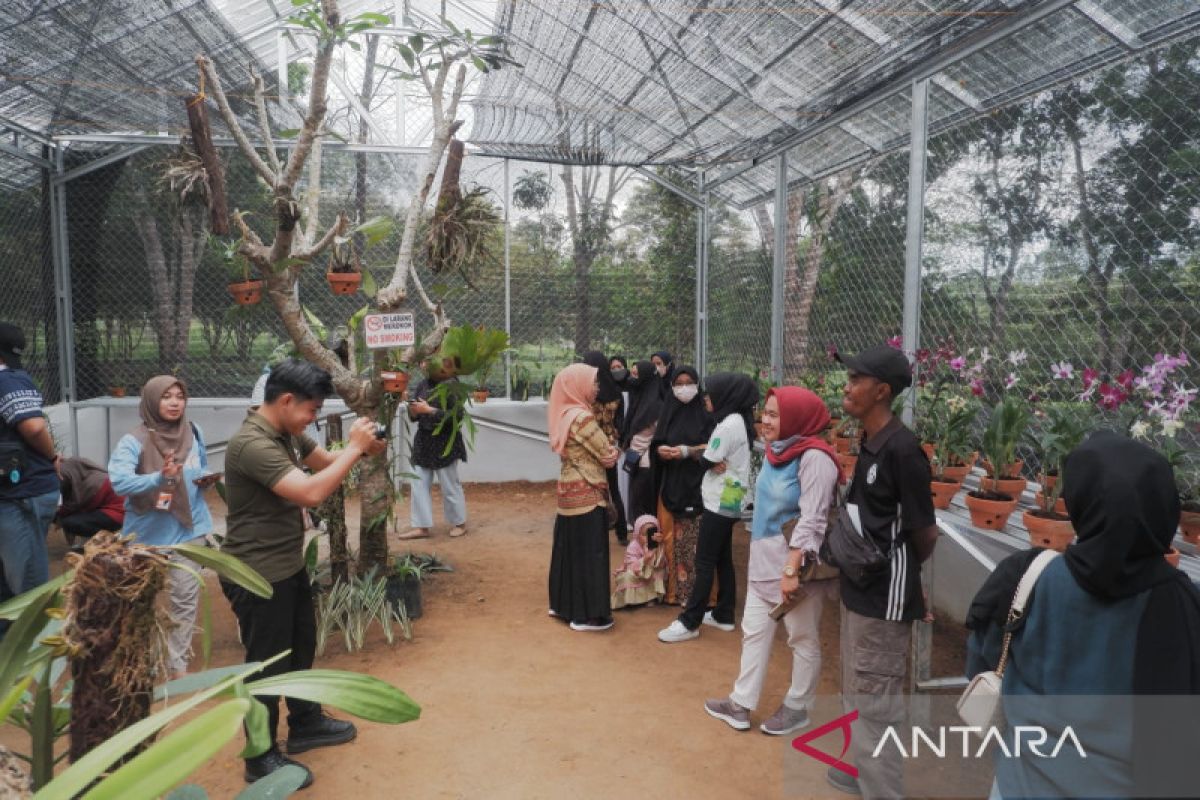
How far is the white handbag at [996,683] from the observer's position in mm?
1674

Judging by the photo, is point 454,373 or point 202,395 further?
point 202,395

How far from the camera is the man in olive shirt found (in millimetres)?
2643

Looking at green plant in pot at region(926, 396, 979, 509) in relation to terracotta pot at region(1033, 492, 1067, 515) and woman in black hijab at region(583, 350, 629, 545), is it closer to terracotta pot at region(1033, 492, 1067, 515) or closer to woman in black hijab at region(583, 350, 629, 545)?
terracotta pot at region(1033, 492, 1067, 515)

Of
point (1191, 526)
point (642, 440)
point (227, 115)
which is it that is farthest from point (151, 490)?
point (1191, 526)

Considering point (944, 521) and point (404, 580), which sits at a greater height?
point (944, 521)

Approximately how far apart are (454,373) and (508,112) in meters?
3.54

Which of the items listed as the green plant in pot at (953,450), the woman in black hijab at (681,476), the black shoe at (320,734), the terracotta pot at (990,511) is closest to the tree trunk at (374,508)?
the black shoe at (320,734)

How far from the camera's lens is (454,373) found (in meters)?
4.46

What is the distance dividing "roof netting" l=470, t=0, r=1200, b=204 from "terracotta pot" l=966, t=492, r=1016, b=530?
6.56 feet

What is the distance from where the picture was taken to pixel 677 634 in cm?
424

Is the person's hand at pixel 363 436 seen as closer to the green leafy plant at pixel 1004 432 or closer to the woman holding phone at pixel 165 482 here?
the woman holding phone at pixel 165 482

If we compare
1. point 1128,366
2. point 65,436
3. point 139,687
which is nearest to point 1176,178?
point 1128,366

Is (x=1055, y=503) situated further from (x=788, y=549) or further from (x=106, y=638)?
(x=106, y=638)

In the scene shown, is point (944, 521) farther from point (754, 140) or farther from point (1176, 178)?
point (754, 140)
